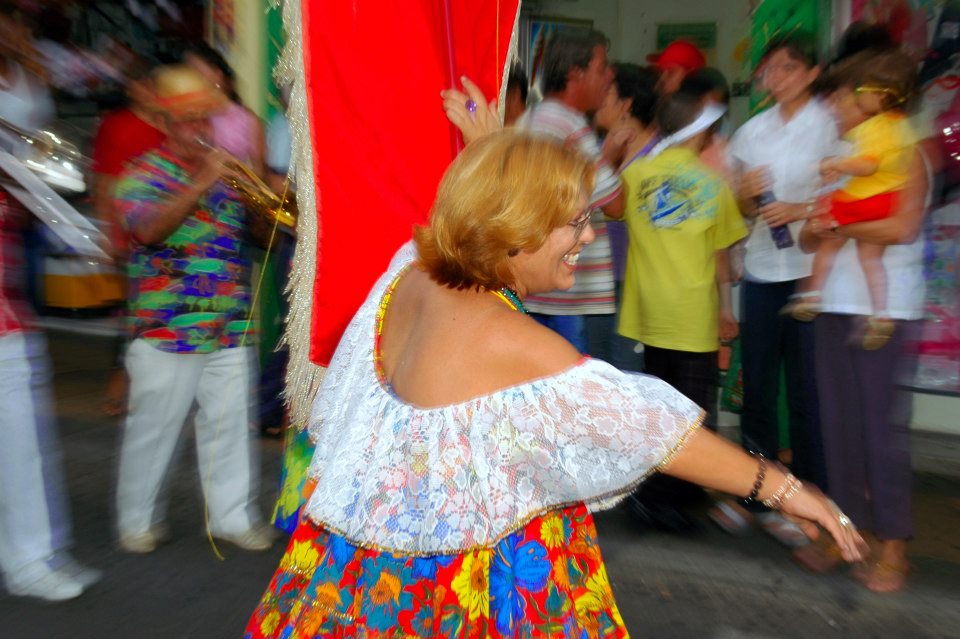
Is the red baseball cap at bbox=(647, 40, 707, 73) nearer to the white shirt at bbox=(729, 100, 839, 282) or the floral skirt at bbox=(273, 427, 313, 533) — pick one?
the white shirt at bbox=(729, 100, 839, 282)

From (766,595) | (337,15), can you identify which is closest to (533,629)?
(337,15)

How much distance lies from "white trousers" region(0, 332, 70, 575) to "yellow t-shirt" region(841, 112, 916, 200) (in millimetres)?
2891

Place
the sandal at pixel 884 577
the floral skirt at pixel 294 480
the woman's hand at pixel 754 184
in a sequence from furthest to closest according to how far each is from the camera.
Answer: the woman's hand at pixel 754 184
the sandal at pixel 884 577
the floral skirt at pixel 294 480

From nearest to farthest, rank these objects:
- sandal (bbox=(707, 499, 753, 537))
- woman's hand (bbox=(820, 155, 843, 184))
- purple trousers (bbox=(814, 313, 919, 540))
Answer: woman's hand (bbox=(820, 155, 843, 184)), purple trousers (bbox=(814, 313, 919, 540)), sandal (bbox=(707, 499, 753, 537))

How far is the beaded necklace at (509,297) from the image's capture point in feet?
5.89

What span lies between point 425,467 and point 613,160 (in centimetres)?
289

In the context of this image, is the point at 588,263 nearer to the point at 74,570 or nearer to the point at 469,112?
the point at 469,112

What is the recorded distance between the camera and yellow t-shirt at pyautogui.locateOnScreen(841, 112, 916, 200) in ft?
10.7

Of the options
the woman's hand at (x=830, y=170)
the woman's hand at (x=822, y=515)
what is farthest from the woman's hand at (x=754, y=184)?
the woman's hand at (x=822, y=515)

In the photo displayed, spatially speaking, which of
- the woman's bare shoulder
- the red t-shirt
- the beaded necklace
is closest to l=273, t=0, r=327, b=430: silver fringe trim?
the beaded necklace

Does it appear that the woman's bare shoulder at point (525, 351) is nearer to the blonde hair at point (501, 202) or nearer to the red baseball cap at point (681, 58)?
the blonde hair at point (501, 202)

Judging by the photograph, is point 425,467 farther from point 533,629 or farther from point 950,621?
point 950,621

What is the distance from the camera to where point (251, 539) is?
12.7 feet

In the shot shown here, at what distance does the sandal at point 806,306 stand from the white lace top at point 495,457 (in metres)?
2.10
